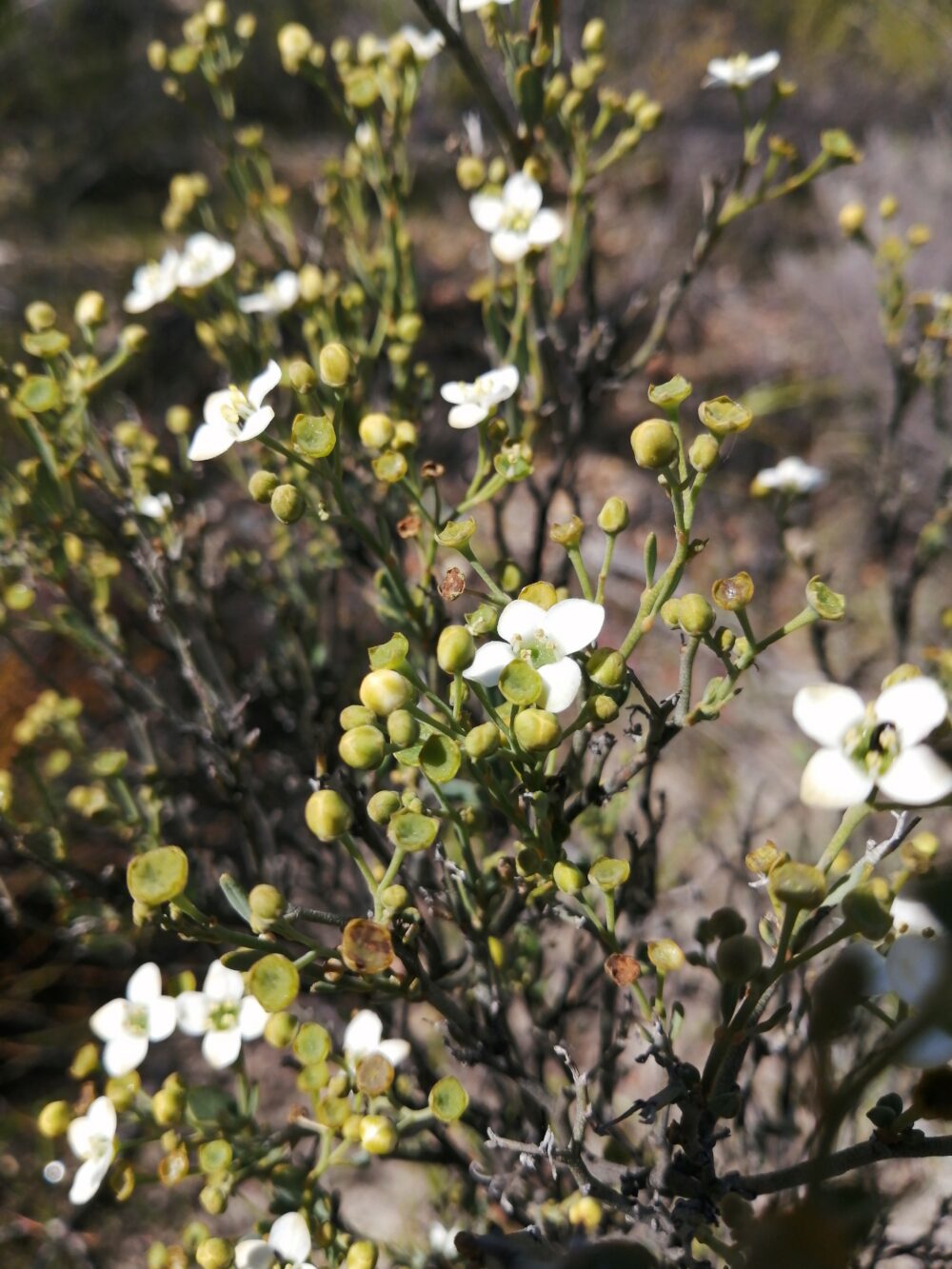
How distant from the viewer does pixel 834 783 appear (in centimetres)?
62

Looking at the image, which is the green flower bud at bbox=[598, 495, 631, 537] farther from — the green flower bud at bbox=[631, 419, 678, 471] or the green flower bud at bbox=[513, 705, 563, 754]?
the green flower bud at bbox=[513, 705, 563, 754]

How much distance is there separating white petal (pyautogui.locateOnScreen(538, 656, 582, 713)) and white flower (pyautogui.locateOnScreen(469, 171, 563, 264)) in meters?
0.67

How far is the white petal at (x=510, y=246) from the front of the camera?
1.14 m

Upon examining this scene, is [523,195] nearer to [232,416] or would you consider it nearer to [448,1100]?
[232,416]

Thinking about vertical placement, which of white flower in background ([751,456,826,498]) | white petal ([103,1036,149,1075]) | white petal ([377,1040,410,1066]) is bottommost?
white petal ([103,1036,149,1075])

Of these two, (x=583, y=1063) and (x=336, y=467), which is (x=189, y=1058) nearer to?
(x=583, y=1063)

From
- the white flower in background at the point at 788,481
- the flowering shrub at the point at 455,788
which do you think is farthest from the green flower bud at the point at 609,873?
the white flower in background at the point at 788,481

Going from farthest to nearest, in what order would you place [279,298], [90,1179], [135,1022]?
[279,298] → [135,1022] → [90,1179]

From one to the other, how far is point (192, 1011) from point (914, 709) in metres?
0.79

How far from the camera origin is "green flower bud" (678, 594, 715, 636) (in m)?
0.69

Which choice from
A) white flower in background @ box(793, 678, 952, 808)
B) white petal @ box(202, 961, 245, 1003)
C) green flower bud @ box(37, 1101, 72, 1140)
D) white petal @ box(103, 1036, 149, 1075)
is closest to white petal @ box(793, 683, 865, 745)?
white flower in background @ box(793, 678, 952, 808)

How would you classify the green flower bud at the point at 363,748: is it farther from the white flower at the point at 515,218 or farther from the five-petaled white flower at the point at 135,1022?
the white flower at the point at 515,218

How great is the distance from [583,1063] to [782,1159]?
1.75 ft

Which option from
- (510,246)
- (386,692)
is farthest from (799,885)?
(510,246)
